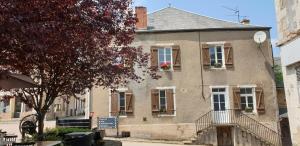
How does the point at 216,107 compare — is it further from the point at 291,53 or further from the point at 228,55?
the point at 291,53

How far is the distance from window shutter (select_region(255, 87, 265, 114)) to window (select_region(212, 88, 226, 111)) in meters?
1.98

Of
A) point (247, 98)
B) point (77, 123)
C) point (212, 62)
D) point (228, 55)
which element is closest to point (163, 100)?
point (212, 62)

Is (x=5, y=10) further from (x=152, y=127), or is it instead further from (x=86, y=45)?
(x=152, y=127)

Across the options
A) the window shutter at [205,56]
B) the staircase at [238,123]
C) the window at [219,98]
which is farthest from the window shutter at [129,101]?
the window at [219,98]

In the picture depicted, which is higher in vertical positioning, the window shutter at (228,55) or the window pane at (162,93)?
the window shutter at (228,55)

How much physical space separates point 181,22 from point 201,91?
4967 millimetres

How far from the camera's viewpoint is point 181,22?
23.6m

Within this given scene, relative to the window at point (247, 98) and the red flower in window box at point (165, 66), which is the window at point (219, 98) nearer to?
the window at point (247, 98)

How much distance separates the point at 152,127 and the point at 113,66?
11781 mm

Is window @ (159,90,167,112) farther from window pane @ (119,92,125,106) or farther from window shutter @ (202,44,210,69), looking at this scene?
window shutter @ (202,44,210,69)

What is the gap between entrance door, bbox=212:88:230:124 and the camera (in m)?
21.2

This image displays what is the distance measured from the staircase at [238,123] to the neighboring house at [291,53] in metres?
8.41

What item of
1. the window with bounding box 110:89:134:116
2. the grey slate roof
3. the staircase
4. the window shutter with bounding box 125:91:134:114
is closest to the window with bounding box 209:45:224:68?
the grey slate roof

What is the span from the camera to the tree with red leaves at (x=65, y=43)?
4.73 metres
